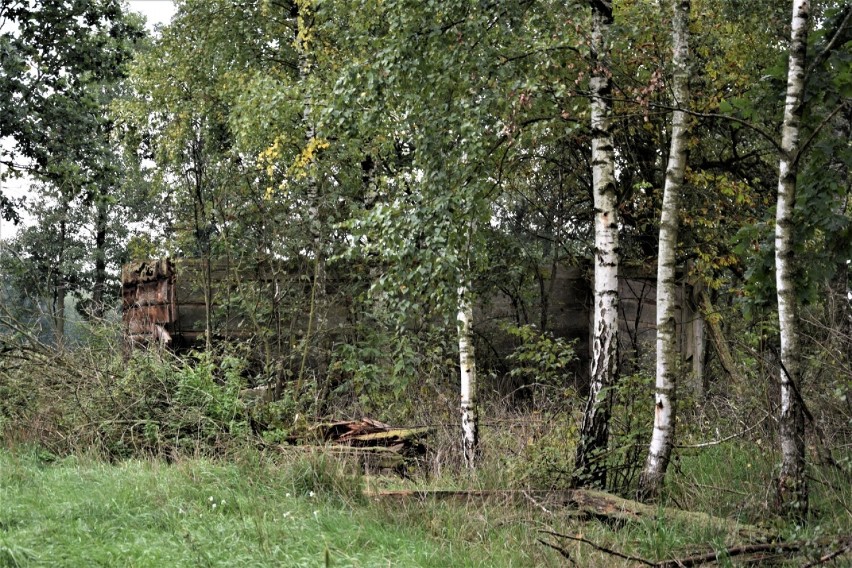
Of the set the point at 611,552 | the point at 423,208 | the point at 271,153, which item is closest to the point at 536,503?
the point at 611,552

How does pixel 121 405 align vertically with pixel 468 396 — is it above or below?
below

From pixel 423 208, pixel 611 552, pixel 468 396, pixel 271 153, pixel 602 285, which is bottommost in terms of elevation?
pixel 611 552

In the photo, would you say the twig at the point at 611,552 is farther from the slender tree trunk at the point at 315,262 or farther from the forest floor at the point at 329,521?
the slender tree trunk at the point at 315,262

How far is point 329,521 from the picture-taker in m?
6.99

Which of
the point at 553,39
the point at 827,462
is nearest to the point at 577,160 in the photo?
the point at 553,39

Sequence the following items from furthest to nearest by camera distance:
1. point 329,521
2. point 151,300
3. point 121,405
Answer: point 151,300 < point 121,405 < point 329,521

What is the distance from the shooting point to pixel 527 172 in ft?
41.0

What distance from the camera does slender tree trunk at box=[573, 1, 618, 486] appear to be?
8.59m

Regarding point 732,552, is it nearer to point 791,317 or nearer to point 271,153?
point 791,317

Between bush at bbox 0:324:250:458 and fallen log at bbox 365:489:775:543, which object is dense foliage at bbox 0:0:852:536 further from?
fallen log at bbox 365:489:775:543

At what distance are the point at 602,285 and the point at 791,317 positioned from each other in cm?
202

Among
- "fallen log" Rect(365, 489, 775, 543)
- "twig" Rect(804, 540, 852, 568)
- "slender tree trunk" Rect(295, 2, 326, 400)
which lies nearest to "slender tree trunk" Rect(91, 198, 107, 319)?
"slender tree trunk" Rect(295, 2, 326, 400)

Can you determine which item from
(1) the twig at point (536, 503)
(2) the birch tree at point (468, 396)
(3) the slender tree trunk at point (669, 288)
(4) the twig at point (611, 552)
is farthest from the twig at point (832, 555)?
(2) the birch tree at point (468, 396)

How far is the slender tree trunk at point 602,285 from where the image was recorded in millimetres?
8592
